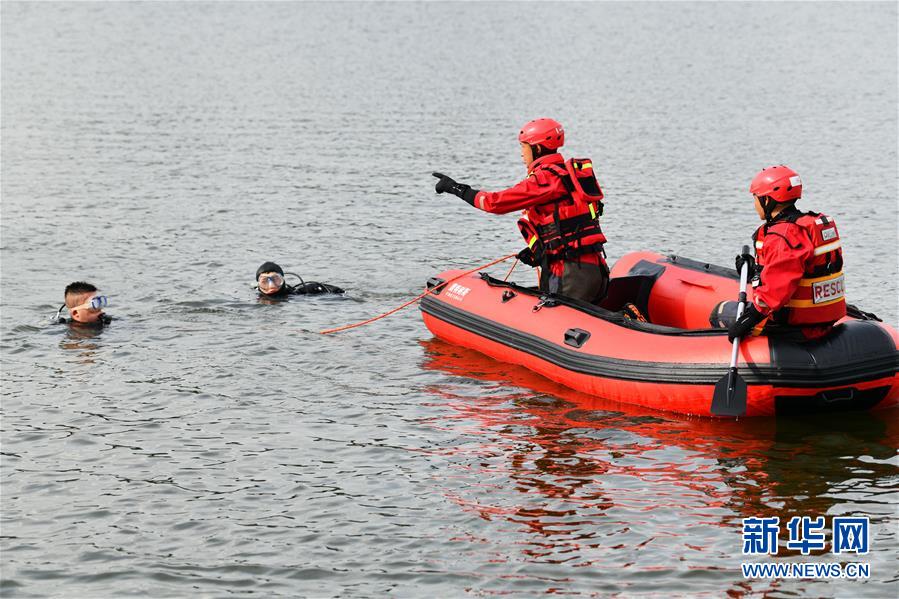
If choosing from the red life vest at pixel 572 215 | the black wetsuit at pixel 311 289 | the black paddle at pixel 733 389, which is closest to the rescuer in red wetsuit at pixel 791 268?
the black paddle at pixel 733 389

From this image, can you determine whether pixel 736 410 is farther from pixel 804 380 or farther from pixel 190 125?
pixel 190 125

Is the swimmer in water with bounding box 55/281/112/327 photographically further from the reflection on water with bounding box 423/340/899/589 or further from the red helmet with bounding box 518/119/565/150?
the red helmet with bounding box 518/119/565/150

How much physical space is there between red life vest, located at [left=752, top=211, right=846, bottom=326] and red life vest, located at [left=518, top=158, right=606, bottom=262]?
76.1 inches

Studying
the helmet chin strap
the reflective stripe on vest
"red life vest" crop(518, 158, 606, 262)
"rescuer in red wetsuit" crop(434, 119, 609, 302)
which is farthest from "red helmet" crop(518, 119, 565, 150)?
the reflective stripe on vest

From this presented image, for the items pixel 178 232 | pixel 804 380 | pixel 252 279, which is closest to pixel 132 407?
pixel 252 279

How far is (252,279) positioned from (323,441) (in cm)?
542

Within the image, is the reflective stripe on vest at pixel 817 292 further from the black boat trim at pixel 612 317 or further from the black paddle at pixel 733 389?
Answer: the black boat trim at pixel 612 317

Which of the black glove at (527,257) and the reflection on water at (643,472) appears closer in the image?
the reflection on water at (643,472)

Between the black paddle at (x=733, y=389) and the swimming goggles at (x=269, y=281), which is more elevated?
the swimming goggles at (x=269, y=281)

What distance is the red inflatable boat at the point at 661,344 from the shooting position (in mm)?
8859

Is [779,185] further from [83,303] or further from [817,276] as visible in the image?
[83,303]

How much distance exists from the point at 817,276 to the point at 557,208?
2.56 meters

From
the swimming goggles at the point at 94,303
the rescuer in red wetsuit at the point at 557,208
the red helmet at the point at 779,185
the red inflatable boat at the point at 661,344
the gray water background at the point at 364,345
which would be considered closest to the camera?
the gray water background at the point at 364,345

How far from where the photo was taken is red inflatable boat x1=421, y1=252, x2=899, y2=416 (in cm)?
886
